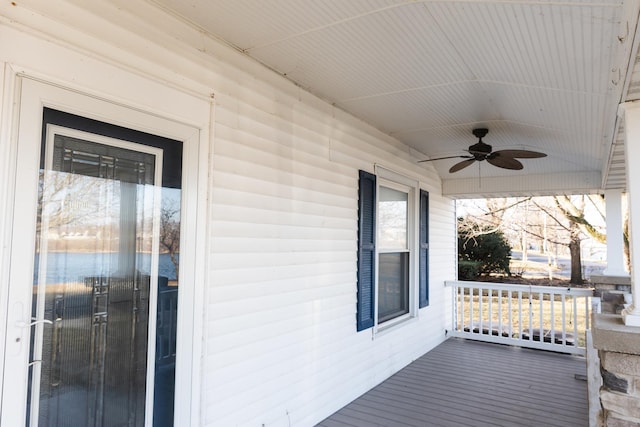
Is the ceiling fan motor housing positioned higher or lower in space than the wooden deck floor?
higher

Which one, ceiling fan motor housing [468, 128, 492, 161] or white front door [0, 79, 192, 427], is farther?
ceiling fan motor housing [468, 128, 492, 161]

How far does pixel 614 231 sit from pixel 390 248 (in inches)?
128

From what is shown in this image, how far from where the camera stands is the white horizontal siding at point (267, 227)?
2361mm

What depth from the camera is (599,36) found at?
7.36 ft

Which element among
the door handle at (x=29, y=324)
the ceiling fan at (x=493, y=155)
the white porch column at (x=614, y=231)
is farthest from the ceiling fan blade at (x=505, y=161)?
the door handle at (x=29, y=324)

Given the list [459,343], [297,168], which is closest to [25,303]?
[297,168]

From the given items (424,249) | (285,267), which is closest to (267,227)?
(285,267)

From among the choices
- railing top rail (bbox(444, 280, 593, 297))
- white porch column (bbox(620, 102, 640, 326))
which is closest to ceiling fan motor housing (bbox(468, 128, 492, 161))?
white porch column (bbox(620, 102, 640, 326))

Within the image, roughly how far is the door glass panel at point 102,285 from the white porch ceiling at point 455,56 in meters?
1.00

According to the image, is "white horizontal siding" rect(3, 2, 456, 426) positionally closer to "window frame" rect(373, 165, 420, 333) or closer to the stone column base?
"window frame" rect(373, 165, 420, 333)

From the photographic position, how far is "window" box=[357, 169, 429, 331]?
4305 millimetres

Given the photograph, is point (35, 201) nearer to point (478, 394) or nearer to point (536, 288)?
point (478, 394)

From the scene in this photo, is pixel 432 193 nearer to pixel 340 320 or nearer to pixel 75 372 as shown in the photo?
pixel 340 320

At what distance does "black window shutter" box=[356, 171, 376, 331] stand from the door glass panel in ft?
7.29
